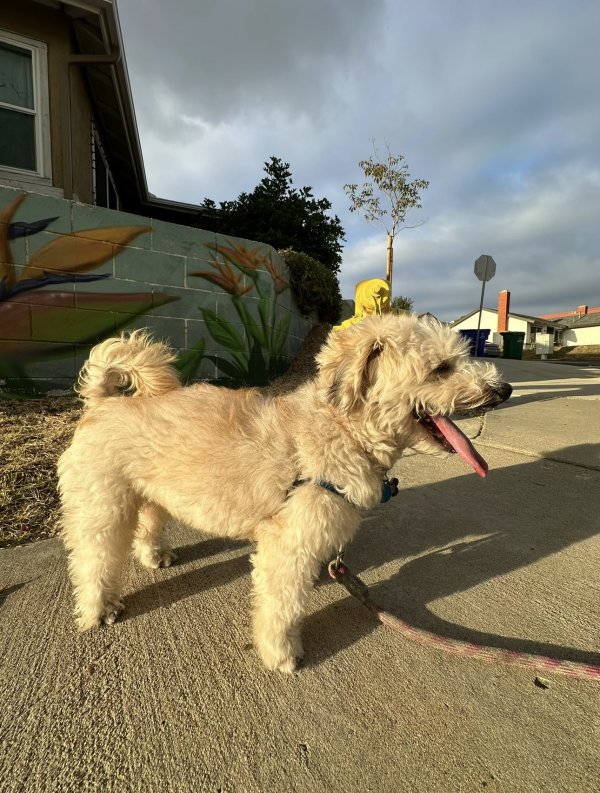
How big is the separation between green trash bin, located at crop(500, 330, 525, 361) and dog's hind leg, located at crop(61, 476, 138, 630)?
3004cm

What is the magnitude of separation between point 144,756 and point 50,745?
0.35m

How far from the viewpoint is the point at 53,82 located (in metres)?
7.30

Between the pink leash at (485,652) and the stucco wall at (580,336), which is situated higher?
the stucco wall at (580,336)

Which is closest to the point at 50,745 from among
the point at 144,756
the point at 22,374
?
the point at 144,756

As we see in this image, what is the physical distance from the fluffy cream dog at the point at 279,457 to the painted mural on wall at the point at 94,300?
412 cm

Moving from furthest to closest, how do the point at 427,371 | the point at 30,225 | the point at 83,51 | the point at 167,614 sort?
1. the point at 83,51
2. the point at 30,225
3. the point at 167,614
4. the point at 427,371

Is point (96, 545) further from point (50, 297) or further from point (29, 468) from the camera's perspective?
point (50, 297)

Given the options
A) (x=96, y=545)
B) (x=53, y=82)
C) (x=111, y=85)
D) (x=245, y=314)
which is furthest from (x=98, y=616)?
(x=111, y=85)

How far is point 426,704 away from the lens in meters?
1.68

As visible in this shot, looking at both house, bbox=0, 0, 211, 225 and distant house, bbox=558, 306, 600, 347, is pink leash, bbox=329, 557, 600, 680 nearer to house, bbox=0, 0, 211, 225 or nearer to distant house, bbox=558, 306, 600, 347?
house, bbox=0, 0, 211, 225

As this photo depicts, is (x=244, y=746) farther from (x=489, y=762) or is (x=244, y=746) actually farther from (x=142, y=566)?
(x=142, y=566)

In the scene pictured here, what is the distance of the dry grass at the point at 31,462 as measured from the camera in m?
3.00

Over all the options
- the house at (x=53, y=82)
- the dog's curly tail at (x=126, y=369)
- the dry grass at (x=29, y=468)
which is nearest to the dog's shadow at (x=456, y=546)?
the dog's curly tail at (x=126, y=369)

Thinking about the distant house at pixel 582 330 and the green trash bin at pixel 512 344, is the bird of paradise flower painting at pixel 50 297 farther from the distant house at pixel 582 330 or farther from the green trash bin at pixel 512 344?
the distant house at pixel 582 330
